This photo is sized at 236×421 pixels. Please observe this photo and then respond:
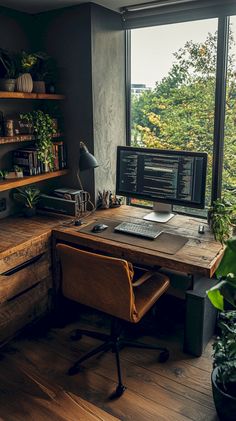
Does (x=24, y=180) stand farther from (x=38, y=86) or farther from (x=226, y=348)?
(x=226, y=348)

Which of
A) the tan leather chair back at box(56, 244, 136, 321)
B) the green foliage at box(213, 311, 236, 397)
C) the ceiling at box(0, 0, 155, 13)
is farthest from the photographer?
the ceiling at box(0, 0, 155, 13)

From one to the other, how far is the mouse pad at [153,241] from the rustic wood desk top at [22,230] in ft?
0.92

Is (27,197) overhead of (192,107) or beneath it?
beneath

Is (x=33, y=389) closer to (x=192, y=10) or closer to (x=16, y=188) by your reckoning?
(x=16, y=188)

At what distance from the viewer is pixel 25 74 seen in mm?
2750

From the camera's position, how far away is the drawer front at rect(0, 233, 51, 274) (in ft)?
7.82

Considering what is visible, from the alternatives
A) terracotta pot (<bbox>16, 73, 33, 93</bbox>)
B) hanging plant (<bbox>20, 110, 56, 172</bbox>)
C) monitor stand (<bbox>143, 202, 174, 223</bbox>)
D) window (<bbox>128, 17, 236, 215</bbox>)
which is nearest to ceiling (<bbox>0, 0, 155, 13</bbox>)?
window (<bbox>128, 17, 236, 215</bbox>)

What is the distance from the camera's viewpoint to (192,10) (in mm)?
2730

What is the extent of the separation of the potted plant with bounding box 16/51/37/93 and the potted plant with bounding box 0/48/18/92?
1.7 inches

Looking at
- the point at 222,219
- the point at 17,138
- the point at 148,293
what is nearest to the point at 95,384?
the point at 148,293

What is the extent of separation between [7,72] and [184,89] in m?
1.28

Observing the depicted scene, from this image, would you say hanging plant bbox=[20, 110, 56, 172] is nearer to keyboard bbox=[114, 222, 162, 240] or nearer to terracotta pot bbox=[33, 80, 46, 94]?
terracotta pot bbox=[33, 80, 46, 94]

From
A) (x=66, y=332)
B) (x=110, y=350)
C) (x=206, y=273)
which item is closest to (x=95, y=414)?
(x=110, y=350)

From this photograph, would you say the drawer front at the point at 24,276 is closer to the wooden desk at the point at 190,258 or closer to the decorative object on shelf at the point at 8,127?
the wooden desk at the point at 190,258
